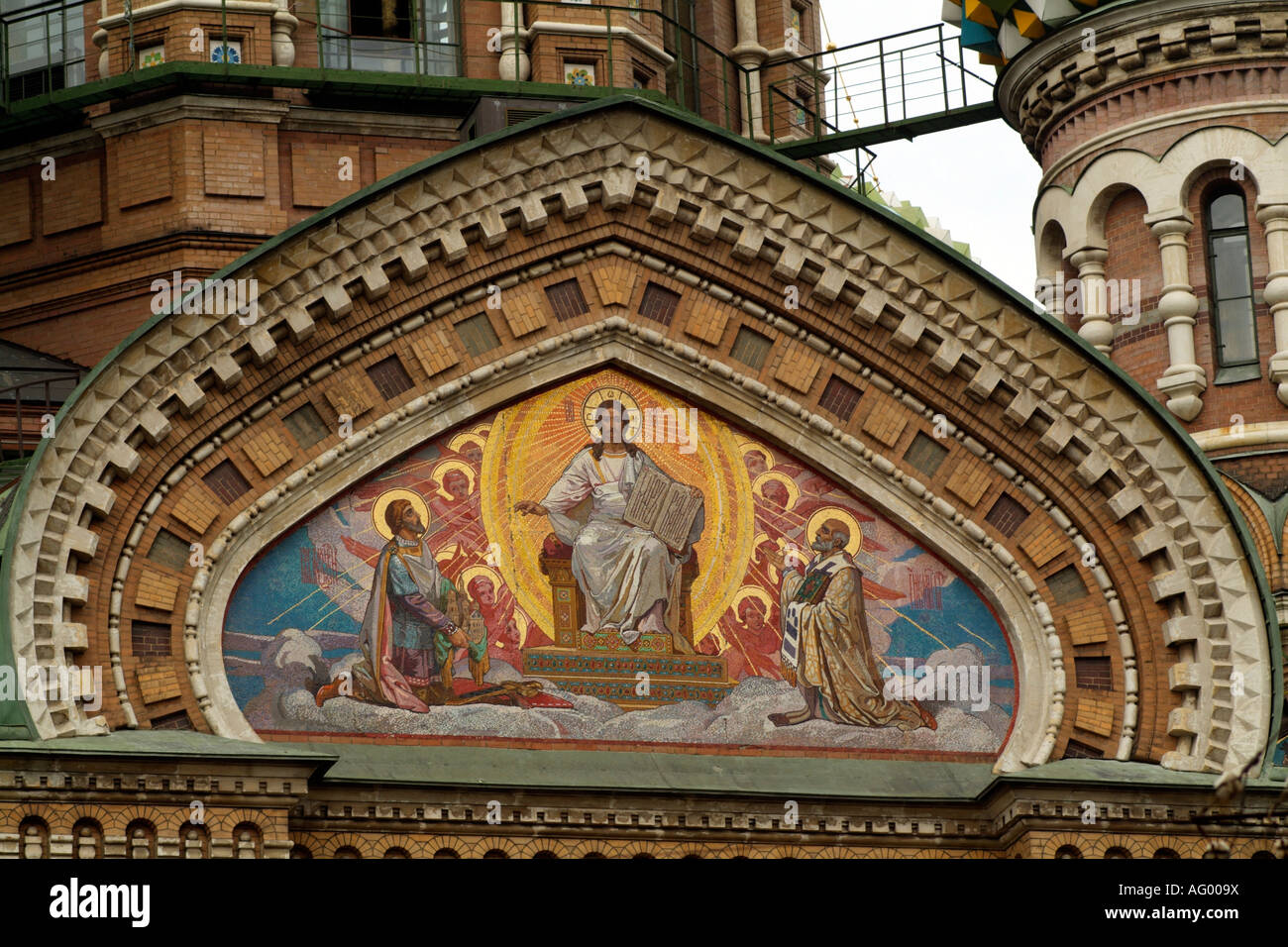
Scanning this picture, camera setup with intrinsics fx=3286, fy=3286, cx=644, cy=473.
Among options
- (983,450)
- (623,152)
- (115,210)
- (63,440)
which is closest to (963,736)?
(983,450)

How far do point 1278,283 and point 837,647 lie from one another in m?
5.89

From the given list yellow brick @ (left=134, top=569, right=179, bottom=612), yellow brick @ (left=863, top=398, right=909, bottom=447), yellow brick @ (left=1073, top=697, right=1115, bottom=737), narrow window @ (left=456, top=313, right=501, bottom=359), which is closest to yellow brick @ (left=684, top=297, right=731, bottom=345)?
yellow brick @ (left=863, top=398, right=909, bottom=447)

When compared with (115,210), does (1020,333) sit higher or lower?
lower

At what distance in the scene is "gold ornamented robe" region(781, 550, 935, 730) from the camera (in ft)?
76.9

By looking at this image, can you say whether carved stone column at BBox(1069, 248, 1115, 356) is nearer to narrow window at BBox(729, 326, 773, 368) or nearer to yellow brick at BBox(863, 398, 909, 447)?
yellow brick at BBox(863, 398, 909, 447)

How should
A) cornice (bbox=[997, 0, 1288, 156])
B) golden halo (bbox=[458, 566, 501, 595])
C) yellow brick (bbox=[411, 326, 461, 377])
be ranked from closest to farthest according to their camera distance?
1. golden halo (bbox=[458, 566, 501, 595])
2. yellow brick (bbox=[411, 326, 461, 377])
3. cornice (bbox=[997, 0, 1288, 156])

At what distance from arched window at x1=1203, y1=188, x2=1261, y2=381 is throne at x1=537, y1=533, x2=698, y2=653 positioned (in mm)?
6037

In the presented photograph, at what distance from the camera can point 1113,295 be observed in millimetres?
27875

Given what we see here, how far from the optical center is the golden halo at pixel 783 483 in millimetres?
23953

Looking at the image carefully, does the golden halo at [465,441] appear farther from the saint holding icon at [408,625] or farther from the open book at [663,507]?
the open book at [663,507]

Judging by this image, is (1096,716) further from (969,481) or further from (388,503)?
(388,503)

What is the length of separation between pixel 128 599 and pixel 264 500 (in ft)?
4.10
